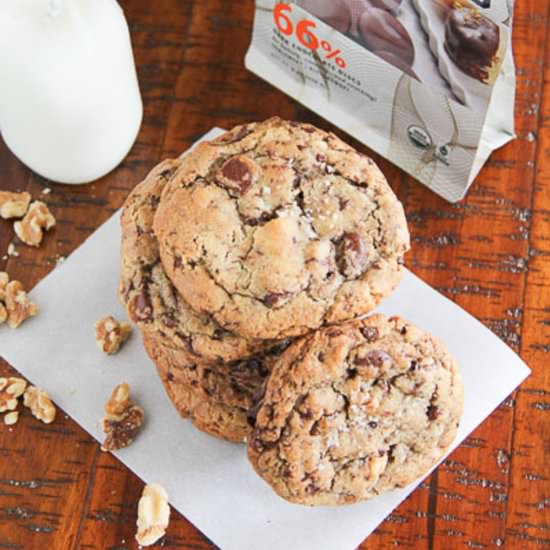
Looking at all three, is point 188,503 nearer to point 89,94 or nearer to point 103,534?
point 103,534

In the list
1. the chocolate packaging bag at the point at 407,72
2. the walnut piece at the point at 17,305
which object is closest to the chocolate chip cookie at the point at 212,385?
the walnut piece at the point at 17,305

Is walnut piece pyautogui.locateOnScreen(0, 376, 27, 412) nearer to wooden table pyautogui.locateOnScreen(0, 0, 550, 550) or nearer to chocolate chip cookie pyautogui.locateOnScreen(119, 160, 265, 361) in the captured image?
wooden table pyautogui.locateOnScreen(0, 0, 550, 550)

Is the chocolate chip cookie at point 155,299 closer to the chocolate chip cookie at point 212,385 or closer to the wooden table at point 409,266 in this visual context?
the chocolate chip cookie at point 212,385

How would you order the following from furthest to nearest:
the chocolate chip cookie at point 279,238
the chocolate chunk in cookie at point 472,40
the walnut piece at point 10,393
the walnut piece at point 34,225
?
1. the walnut piece at point 34,225
2. the walnut piece at point 10,393
3. the chocolate chunk in cookie at point 472,40
4. the chocolate chip cookie at point 279,238

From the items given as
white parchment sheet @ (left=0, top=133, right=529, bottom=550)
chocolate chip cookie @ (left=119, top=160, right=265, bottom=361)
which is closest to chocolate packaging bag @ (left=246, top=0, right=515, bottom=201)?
white parchment sheet @ (left=0, top=133, right=529, bottom=550)

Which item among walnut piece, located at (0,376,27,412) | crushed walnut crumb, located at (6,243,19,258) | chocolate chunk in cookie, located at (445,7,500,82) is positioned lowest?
walnut piece, located at (0,376,27,412)

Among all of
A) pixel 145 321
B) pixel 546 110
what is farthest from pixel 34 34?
pixel 546 110
